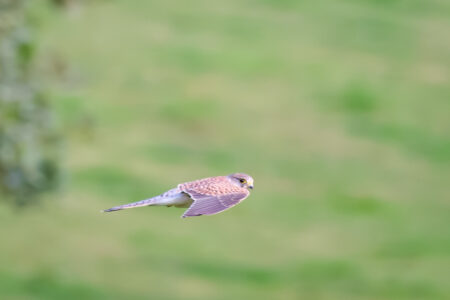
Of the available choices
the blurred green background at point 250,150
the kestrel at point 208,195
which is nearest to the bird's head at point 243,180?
the kestrel at point 208,195

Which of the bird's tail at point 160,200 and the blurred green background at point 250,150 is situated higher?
the blurred green background at point 250,150

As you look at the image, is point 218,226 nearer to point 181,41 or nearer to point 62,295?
point 62,295

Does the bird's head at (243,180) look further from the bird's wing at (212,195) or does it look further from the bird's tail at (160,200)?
the bird's tail at (160,200)

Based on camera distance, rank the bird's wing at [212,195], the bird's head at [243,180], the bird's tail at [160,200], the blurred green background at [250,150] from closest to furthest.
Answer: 1. the bird's tail at [160,200]
2. the bird's wing at [212,195]
3. the bird's head at [243,180]
4. the blurred green background at [250,150]

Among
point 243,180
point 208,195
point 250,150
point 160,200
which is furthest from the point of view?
point 250,150

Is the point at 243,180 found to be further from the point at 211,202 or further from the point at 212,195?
the point at 211,202

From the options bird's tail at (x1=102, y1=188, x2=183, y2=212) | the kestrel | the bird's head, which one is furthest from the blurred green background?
bird's tail at (x1=102, y1=188, x2=183, y2=212)

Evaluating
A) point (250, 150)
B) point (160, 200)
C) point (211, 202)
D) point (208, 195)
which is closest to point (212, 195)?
point (208, 195)

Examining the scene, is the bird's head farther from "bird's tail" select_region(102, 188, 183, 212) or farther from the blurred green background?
the blurred green background
